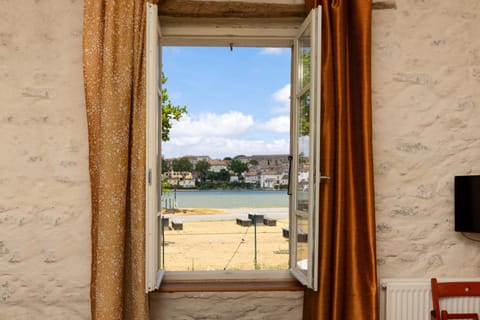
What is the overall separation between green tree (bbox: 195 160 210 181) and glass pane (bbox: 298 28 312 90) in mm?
1941

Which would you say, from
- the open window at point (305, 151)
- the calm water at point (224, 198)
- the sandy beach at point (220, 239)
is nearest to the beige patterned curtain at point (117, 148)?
the open window at point (305, 151)

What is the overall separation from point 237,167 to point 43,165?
94.2 inches

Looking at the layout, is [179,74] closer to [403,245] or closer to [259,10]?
[259,10]

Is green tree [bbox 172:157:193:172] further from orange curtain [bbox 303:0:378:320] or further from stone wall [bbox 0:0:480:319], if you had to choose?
orange curtain [bbox 303:0:378:320]

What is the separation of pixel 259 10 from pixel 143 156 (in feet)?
3.87

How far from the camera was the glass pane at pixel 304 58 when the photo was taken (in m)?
2.42

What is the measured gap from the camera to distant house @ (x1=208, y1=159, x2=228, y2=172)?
4.41 metres

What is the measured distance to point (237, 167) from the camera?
179 inches

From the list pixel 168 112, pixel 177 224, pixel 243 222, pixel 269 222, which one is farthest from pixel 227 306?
pixel 243 222

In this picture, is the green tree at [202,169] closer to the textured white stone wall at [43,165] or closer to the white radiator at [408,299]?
the textured white stone wall at [43,165]

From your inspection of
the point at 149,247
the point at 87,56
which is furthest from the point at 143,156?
the point at 87,56

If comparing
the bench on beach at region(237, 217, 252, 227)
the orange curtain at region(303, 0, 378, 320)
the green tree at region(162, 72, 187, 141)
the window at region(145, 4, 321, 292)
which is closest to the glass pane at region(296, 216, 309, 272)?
the window at region(145, 4, 321, 292)

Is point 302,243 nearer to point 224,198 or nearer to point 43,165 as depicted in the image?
point 43,165

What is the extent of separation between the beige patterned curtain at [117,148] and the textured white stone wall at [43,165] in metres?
0.21
